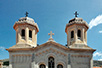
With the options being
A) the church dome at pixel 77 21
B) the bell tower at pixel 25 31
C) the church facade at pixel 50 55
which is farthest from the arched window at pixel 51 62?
the church dome at pixel 77 21

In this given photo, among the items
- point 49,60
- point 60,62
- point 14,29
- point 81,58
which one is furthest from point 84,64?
point 14,29

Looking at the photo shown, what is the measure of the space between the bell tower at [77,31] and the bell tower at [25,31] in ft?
18.1

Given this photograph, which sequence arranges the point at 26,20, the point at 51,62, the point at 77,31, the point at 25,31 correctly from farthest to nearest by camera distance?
the point at 77,31 → the point at 26,20 → the point at 25,31 → the point at 51,62

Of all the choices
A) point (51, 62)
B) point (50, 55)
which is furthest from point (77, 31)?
point (51, 62)

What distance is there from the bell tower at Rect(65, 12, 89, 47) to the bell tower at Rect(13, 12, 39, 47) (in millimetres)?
5531

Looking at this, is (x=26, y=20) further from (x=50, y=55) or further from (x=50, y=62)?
(x=50, y=62)

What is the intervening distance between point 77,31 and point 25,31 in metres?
7.81

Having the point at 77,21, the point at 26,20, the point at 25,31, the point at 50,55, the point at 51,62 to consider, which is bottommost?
the point at 51,62

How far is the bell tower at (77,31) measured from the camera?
21100 mm

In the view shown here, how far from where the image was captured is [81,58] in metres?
19.5

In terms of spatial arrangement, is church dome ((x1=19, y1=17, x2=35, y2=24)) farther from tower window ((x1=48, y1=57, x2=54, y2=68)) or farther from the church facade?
tower window ((x1=48, y1=57, x2=54, y2=68))

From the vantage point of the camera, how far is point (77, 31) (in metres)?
21.5

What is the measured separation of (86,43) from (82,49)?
269cm

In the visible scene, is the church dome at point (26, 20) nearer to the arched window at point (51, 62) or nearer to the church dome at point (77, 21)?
the church dome at point (77, 21)
